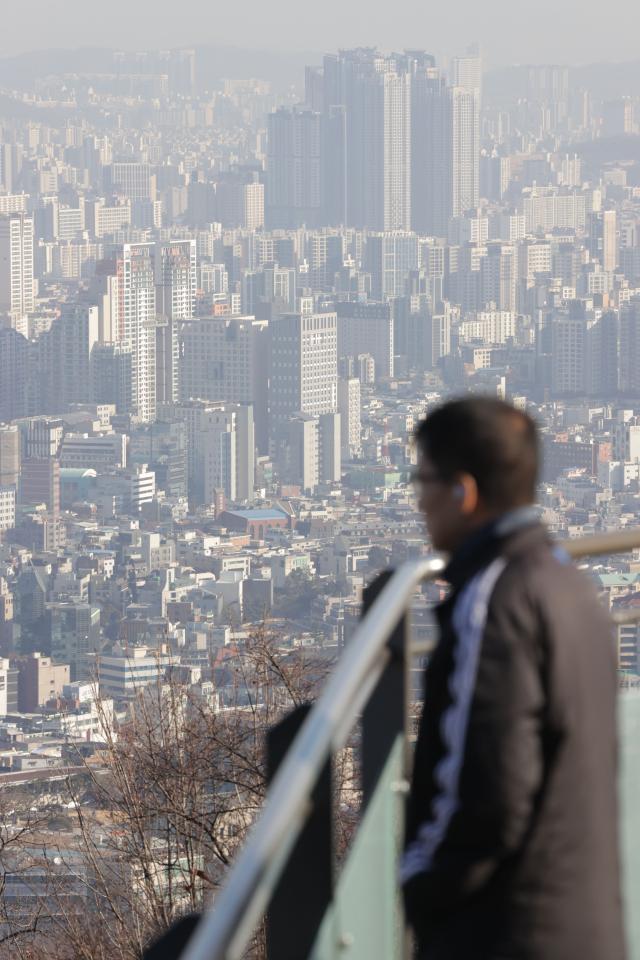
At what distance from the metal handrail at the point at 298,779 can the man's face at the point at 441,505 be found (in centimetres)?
10

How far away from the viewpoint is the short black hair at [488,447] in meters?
0.74

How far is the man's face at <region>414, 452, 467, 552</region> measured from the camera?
75 centimetres

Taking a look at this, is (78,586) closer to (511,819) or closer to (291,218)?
(511,819)

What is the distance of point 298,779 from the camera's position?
724 mm

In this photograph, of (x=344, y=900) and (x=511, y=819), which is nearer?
(x=511, y=819)

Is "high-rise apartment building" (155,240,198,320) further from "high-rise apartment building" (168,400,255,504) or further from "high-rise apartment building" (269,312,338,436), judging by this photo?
"high-rise apartment building" (168,400,255,504)

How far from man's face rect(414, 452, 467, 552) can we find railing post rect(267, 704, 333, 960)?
0.42 feet

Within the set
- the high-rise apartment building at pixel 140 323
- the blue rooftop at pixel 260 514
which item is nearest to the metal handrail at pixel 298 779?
the blue rooftop at pixel 260 514

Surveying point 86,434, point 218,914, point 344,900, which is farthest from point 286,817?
point 86,434

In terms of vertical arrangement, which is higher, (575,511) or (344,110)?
(344,110)

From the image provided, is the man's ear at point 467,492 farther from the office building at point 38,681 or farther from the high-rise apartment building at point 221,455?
the high-rise apartment building at point 221,455

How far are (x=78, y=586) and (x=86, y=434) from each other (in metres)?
13.8

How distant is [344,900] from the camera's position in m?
0.86

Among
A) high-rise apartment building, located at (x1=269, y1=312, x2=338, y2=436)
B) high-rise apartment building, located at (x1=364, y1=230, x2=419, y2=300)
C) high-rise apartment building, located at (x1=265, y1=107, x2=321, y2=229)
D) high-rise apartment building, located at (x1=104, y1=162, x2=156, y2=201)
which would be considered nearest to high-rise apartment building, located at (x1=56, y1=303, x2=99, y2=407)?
high-rise apartment building, located at (x1=269, y1=312, x2=338, y2=436)
